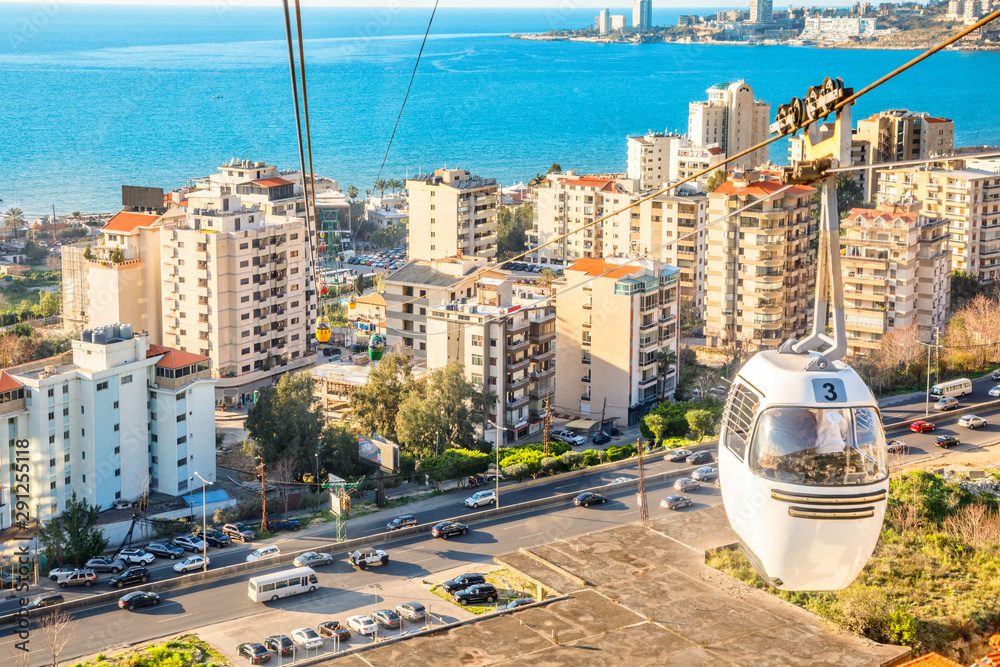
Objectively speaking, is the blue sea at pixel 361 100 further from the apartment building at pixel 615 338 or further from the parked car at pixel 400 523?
the parked car at pixel 400 523

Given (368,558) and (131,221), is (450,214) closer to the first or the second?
(131,221)

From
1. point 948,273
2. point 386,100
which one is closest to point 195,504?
point 948,273

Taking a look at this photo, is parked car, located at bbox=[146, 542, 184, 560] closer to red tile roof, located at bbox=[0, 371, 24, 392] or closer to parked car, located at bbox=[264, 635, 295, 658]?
red tile roof, located at bbox=[0, 371, 24, 392]

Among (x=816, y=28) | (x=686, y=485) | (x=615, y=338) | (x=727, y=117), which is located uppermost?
(x=816, y=28)

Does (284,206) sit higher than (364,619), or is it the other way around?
(284,206)

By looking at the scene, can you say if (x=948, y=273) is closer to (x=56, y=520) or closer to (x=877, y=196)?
(x=877, y=196)

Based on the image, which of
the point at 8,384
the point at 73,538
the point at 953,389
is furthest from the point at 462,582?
the point at 953,389
